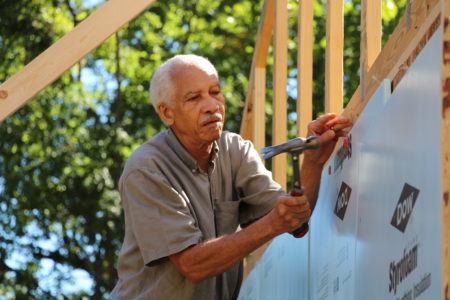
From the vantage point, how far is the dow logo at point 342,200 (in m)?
3.24

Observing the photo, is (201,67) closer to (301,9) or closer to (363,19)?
(363,19)

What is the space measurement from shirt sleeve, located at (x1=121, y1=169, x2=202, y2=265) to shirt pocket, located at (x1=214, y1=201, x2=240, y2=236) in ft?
0.48

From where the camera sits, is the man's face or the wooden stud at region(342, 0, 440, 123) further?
the man's face

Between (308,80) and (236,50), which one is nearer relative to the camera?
(308,80)

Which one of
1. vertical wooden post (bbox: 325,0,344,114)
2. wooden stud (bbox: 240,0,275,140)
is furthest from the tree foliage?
vertical wooden post (bbox: 325,0,344,114)

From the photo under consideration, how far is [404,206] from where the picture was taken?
2.45 meters

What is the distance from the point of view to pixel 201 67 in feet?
12.2

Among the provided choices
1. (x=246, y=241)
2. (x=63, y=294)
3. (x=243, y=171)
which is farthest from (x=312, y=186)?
(x=63, y=294)

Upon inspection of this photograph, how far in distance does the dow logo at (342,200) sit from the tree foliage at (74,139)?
1026cm

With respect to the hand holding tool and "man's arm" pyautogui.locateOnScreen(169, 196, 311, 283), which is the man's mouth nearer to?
the hand holding tool

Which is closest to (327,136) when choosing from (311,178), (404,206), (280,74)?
(311,178)

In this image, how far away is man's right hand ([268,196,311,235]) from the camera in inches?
122

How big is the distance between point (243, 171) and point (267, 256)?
136cm

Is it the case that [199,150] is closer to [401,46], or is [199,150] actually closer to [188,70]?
[188,70]
